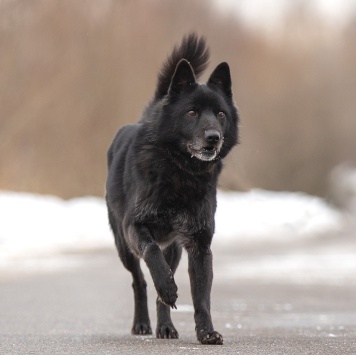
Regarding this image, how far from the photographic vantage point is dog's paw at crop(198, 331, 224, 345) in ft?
16.8

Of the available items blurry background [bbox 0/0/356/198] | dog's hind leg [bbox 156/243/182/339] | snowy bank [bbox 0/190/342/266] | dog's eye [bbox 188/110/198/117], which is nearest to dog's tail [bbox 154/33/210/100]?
dog's eye [bbox 188/110/198/117]

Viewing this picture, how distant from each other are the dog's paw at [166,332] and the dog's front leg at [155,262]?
2.10ft

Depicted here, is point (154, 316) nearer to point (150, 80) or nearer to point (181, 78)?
point (181, 78)

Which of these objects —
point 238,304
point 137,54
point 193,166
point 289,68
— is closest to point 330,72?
point 289,68

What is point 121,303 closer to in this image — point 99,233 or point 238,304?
point 238,304

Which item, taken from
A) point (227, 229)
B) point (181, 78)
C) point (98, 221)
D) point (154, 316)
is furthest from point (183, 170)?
point (227, 229)

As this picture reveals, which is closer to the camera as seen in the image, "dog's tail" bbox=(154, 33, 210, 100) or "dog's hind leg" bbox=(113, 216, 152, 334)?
"dog's tail" bbox=(154, 33, 210, 100)

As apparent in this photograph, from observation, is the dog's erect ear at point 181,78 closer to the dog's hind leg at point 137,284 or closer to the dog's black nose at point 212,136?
the dog's black nose at point 212,136

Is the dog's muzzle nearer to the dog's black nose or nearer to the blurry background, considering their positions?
the dog's black nose

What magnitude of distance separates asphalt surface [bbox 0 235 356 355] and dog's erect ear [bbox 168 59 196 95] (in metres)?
1.43

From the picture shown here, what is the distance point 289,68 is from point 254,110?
57.3 inches

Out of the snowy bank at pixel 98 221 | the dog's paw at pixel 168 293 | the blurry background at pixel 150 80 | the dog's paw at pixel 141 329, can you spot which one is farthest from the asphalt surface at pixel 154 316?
the blurry background at pixel 150 80

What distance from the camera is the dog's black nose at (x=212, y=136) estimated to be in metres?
5.39

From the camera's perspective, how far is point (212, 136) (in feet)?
17.7
